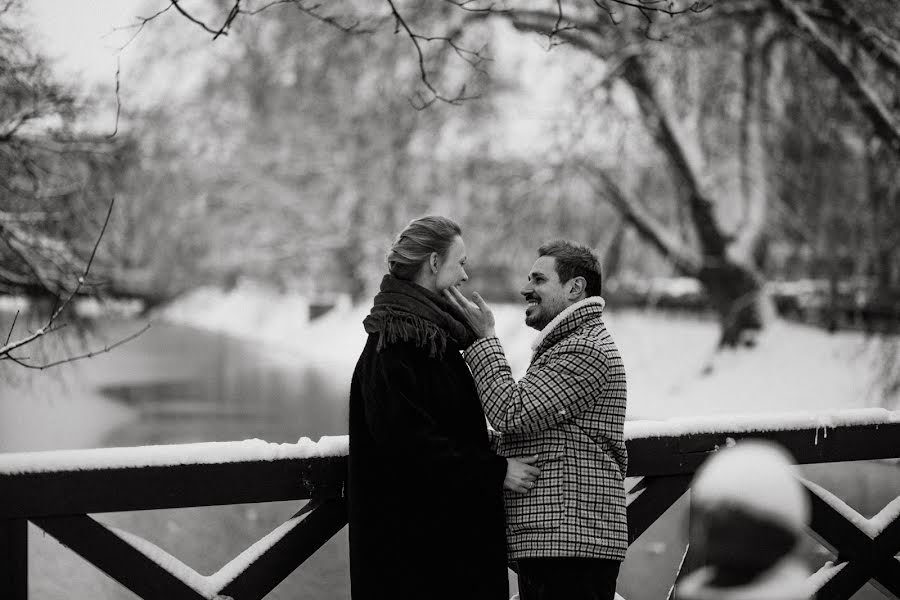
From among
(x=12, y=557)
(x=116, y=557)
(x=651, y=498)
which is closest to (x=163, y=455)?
(x=116, y=557)

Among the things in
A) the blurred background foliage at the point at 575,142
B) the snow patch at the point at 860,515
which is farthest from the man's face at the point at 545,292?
the blurred background foliage at the point at 575,142

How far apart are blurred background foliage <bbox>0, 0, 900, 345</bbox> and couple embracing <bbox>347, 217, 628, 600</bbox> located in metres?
4.10

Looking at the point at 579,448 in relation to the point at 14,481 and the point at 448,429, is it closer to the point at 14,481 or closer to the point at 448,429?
the point at 448,429

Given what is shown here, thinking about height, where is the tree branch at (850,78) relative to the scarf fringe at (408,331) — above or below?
above

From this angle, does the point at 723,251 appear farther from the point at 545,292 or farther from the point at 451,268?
the point at 451,268

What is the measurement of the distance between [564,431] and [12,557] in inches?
61.2

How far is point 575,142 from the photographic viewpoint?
12.4 meters

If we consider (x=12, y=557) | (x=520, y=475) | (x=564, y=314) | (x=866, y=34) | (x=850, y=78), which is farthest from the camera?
(x=850, y=78)

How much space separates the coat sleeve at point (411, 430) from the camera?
2.46 m

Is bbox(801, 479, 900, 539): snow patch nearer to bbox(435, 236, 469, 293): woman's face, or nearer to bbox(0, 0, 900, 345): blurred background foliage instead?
bbox(435, 236, 469, 293): woman's face

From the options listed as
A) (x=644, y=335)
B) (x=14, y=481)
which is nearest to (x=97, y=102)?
(x=14, y=481)

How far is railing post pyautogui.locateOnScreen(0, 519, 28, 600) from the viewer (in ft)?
8.00

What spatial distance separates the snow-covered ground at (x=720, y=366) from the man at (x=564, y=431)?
336 inches

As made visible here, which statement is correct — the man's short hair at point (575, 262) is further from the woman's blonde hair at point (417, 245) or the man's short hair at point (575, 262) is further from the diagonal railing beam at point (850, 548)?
the diagonal railing beam at point (850, 548)
